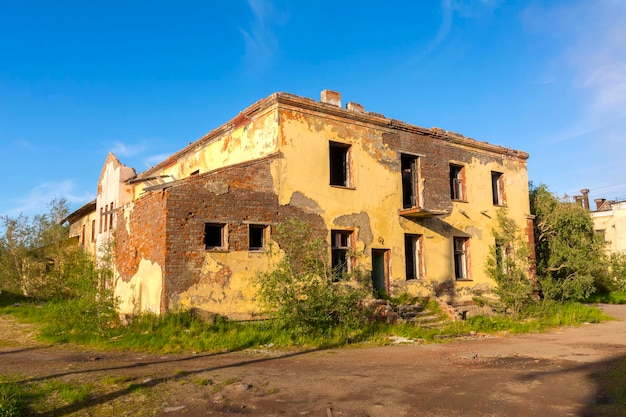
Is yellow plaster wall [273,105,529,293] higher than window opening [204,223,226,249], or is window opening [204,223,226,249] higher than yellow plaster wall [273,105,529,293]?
yellow plaster wall [273,105,529,293]

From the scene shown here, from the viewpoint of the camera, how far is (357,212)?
588 inches

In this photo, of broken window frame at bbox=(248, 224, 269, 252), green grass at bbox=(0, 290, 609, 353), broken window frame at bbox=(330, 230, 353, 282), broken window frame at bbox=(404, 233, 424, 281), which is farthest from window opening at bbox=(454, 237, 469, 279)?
broken window frame at bbox=(248, 224, 269, 252)

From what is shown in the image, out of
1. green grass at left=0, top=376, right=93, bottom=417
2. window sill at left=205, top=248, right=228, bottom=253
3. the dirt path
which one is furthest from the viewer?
window sill at left=205, top=248, right=228, bottom=253

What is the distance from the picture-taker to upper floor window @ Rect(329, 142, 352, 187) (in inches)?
595

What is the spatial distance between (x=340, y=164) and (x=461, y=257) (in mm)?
6317

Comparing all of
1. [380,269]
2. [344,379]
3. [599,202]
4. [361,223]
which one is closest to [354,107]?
[361,223]

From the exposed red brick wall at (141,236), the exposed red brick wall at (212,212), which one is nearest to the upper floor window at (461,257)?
the exposed red brick wall at (212,212)

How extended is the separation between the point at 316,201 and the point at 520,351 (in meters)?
6.70

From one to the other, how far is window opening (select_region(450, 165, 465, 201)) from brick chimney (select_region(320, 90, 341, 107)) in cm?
568

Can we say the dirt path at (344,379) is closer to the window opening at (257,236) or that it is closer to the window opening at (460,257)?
the window opening at (257,236)

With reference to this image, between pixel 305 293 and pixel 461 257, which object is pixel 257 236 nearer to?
pixel 305 293

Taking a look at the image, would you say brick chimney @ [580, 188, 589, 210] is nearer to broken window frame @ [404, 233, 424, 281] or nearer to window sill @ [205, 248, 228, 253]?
broken window frame @ [404, 233, 424, 281]

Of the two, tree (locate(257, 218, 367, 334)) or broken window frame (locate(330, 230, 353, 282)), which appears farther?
broken window frame (locate(330, 230, 353, 282))

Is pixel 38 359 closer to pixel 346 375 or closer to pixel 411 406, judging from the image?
pixel 346 375
